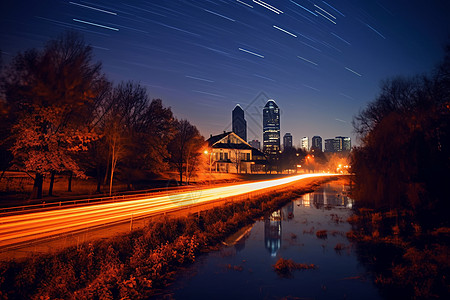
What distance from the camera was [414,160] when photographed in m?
20.1

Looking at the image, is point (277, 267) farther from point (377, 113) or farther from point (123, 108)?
point (377, 113)

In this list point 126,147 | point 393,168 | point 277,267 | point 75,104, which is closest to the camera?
point 277,267

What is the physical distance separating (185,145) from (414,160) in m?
36.2

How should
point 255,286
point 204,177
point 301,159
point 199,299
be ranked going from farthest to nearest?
point 301,159 → point 204,177 → point 255,286 → point 199,299

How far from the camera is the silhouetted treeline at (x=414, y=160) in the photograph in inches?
719

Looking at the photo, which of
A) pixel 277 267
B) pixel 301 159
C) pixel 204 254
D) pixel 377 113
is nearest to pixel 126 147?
pixel 204 254

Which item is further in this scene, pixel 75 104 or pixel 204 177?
pixel 204 177

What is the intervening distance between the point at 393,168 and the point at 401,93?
22836 millimetres

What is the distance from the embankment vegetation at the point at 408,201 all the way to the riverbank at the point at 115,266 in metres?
8.80

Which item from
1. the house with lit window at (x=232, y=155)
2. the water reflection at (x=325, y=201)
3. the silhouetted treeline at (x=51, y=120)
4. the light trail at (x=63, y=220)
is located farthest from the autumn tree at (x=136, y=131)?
the house with lit window at (x=232, y=155)

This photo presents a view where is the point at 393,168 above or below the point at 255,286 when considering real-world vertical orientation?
above

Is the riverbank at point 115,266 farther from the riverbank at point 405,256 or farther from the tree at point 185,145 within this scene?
the tree at point 185,145

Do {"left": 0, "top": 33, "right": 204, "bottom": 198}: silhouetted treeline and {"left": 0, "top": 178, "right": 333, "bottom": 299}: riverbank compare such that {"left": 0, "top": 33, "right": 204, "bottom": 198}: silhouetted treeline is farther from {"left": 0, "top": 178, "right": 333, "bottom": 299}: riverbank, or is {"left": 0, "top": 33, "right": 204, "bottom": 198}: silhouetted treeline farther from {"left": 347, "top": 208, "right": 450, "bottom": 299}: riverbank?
{"left": 347, "top": 208, "right": 450, "bottom": 299}: riverbank

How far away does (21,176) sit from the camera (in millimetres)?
28922
